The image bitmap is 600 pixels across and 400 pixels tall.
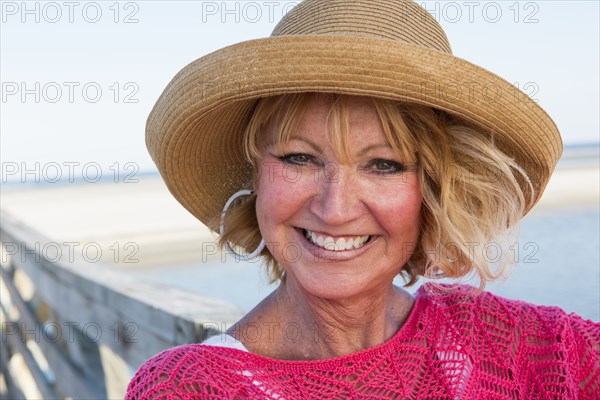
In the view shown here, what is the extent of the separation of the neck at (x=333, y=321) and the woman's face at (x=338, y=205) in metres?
0.08

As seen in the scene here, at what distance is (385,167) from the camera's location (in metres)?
A: 1.63

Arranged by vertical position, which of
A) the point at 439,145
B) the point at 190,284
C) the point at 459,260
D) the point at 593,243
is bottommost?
the point at 190,284

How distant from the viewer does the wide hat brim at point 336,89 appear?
4.80 ft

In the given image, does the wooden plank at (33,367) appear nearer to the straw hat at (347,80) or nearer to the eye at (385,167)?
the straw hat at (347,80)

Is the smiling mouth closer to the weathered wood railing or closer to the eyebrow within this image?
the eyebrow

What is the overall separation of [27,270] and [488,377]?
2.34 meters

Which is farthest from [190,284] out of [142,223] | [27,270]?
[142,223]

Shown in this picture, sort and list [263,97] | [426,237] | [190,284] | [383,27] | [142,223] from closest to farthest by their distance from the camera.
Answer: [383,27] → [263,97] → [426,237] → [190,284] → [142,223]

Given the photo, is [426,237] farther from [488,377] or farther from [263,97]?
[263,97]

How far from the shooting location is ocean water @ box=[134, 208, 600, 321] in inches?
134

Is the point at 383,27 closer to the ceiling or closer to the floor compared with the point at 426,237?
closer to the ceiling

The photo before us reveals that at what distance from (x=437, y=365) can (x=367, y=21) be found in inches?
31.3

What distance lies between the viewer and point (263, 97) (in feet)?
5.50

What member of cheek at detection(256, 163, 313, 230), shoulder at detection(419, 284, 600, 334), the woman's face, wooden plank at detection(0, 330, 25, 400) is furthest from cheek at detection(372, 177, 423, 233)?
wooden plank at detection(0, 330, 25, 400)
